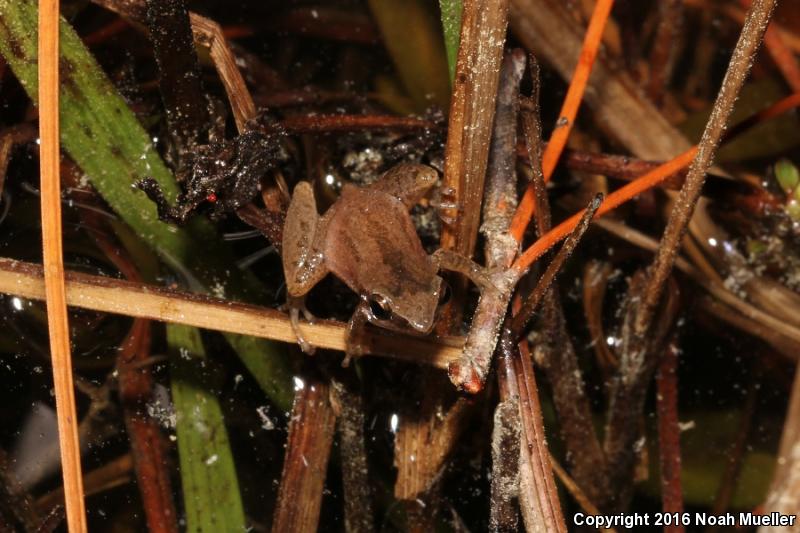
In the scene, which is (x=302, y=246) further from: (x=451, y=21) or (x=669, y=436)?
(x=669, y=436)

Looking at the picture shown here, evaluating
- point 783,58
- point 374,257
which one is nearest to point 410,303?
point 374,257

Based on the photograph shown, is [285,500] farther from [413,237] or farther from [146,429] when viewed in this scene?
[413,237]

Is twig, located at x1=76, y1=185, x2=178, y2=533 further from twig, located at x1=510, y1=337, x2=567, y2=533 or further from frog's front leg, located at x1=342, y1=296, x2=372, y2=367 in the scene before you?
twig, located at x1=510, y1=337, x2=567, y2=533

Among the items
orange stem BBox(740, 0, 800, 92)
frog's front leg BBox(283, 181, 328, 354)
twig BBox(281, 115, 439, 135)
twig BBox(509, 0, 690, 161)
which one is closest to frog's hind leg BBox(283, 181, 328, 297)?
frog's front leg BBox(283, 181, 328, 354)

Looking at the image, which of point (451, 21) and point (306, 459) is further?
point (306, 459)

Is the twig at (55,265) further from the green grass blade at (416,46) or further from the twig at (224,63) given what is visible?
the green grass blade at (416,46)

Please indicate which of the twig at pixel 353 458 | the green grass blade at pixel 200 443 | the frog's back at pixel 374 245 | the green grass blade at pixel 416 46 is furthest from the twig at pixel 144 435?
the green grass blade at pixel 416 46
